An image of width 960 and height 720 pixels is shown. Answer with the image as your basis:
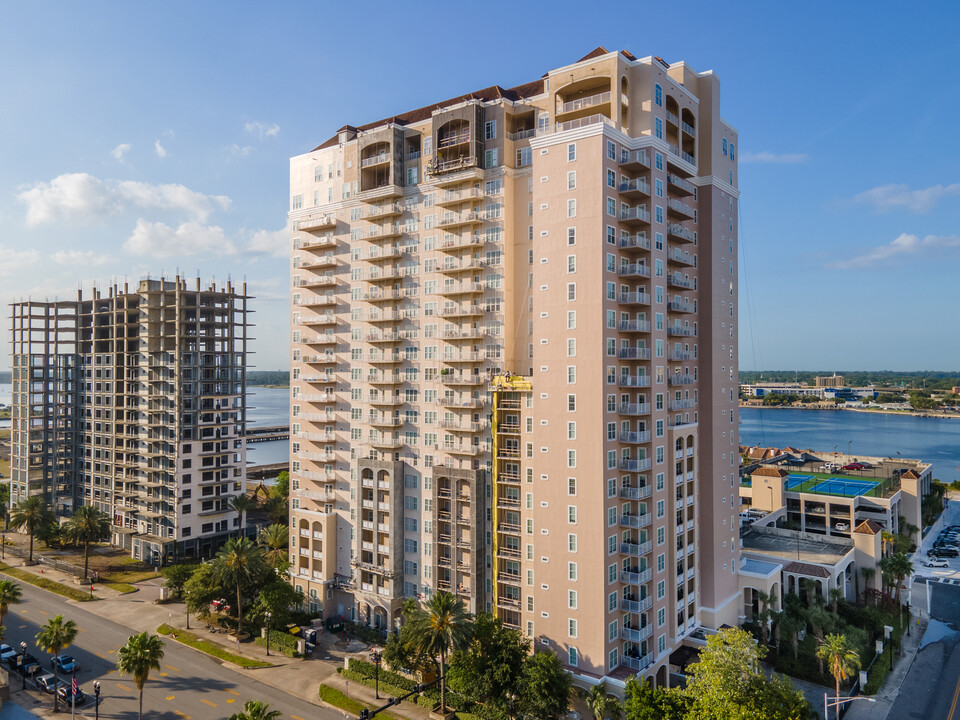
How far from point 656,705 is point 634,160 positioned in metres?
47.6

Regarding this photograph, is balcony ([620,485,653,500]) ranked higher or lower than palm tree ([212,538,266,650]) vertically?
higher

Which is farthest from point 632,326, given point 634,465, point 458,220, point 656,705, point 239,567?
point 239,567

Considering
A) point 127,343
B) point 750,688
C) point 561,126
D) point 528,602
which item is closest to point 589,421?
point 528,602

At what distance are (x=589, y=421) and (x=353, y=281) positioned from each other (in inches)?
1540

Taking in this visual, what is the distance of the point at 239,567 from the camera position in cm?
7169

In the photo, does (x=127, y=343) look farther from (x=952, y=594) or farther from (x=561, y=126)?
(x=952, y=594)

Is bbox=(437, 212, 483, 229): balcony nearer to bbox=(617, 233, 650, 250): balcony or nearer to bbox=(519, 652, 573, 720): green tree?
bbox=(617, 233, 650, 250): balcony

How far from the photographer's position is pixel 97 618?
251ft

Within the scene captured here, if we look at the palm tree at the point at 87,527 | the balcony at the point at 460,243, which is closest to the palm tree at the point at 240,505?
the palm tree at the point at 87,527

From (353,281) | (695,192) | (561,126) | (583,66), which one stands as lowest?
(353,281)

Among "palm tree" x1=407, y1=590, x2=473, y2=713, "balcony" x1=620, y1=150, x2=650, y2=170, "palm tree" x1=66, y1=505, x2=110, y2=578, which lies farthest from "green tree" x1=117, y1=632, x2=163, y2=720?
"balcony" x1=620, y1=150, x2=650, y2=170

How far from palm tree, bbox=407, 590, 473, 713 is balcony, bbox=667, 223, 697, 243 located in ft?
143

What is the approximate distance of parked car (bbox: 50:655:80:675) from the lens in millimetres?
61594

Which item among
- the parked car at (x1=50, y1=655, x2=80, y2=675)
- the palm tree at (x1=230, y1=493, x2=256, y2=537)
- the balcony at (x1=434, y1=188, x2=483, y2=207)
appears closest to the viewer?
the parked car at (x1=50, y1=655, x2=80, y2=675)
